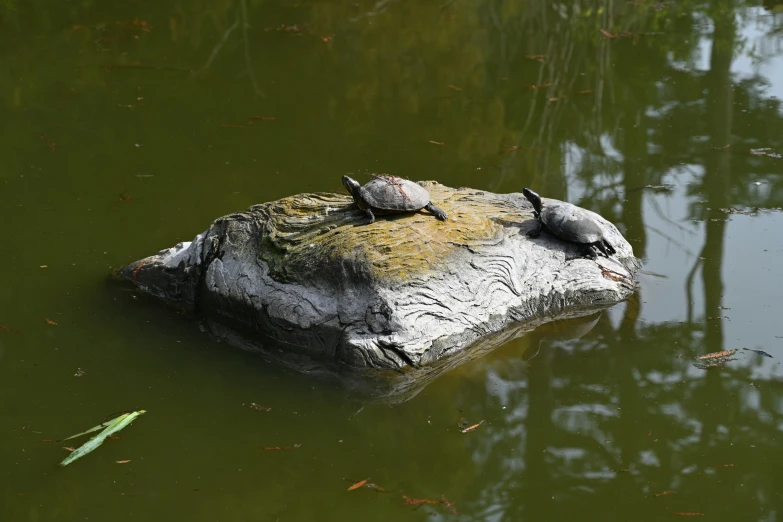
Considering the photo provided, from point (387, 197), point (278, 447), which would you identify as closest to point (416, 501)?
point (278, 447)

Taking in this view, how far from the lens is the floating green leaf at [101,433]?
15.1 feet

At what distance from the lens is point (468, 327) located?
5.54m

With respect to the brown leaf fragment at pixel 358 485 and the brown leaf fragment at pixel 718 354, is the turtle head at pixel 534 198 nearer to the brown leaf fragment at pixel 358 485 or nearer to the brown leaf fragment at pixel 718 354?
the brown leaf fragment at pixel 718 354

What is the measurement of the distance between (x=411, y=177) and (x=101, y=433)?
13.6ft

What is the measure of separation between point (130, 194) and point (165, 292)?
1.80m

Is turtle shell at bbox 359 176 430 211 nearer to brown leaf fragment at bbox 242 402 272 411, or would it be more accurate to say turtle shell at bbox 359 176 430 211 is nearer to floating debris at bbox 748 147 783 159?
brown leaf fragment at bbox 242 402 272 411

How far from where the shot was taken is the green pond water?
4504 millimetres

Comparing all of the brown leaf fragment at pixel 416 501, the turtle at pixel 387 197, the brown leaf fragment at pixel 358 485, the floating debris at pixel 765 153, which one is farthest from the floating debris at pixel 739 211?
the brown leaf fragment at pixel 358 485

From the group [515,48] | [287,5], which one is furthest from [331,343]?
[287,5]

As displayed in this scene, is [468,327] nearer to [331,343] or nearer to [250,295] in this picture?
[331,343]

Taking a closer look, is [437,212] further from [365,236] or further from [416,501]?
[416,501]

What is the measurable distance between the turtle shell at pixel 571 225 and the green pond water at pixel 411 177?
1.95ft

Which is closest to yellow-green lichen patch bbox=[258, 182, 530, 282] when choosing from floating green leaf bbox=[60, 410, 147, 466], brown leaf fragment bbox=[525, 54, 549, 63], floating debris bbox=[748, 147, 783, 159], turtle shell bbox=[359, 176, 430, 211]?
turtle shell bbox=[359, 176, 430, 211]

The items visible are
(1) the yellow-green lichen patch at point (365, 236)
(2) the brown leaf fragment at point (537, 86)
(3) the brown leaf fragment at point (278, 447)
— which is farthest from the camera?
(2) the brown leaf fragment at point (537, 86)
